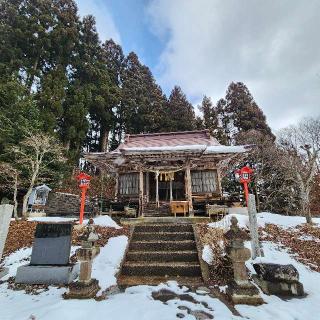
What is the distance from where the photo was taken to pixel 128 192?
15.8m

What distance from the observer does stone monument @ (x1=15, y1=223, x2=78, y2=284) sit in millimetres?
5898

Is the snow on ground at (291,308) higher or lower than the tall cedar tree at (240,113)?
lower

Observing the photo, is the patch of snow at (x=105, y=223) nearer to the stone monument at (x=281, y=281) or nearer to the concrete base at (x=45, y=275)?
the concrete base at (x=45, y=275)

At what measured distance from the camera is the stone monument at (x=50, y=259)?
5.90 meters

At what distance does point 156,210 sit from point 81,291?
8.75 meters

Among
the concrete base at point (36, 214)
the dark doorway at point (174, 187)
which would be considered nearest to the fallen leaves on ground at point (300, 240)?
the dark doorway at point (174, 187)

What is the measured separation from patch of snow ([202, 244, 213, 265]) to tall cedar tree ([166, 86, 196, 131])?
23883mm

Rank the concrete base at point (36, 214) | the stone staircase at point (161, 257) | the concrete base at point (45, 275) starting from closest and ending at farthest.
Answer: the concrete base at point (45, 275) → the stone staircase at point (161, 257) → the concrete base at point (36, 214)

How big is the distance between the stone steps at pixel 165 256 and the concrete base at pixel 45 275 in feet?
5.94

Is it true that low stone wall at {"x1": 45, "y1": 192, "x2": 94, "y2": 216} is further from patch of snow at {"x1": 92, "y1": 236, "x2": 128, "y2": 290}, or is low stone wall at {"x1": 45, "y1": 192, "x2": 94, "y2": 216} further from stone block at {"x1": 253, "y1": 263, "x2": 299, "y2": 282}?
stone block at {"x1": 253, "y1": 263, "x2": 299, "y2": 282}

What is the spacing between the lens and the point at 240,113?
101ft

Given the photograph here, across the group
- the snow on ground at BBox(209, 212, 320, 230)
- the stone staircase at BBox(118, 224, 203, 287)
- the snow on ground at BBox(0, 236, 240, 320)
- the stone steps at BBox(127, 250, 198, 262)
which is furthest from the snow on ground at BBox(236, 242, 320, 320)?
the snow on ground at BBox(209, 212, 320, 230)

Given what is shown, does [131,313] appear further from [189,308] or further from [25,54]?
[25,54]

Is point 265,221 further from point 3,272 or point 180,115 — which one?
point 180,115
